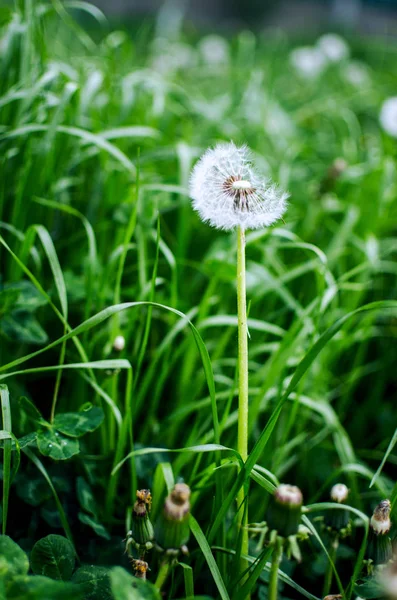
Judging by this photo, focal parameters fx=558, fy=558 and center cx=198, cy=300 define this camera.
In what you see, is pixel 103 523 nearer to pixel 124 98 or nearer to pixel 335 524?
pixel 335 524

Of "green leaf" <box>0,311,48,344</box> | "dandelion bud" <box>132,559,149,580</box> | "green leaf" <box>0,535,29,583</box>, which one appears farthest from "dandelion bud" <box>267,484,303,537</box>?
"green leaf" <box>0,311,48,344</box>

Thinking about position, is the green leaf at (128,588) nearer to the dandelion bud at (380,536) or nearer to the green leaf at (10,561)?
the green leaf at (10,561)

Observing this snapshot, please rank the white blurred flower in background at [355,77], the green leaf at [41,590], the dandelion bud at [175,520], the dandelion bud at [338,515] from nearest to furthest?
the green leaf at [41,590] → the dandelion bud at [175,520] → the dandelion bud at [338,515] → the white blurred flower in background at [355,77]

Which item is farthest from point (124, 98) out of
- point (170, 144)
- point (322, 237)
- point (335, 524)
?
point (335, 524)

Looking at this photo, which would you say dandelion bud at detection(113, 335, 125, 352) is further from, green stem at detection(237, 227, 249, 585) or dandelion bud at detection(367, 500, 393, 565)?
dandelion bud at detection(367, 500, 393, 565)

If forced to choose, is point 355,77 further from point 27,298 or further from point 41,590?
point 41,590

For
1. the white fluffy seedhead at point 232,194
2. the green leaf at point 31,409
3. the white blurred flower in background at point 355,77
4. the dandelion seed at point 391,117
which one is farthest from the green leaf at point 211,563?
the white blurred flower in background at point 355,77

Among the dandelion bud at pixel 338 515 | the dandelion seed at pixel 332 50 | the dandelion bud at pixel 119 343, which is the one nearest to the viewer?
the dandelion bud at pixel 338 515
